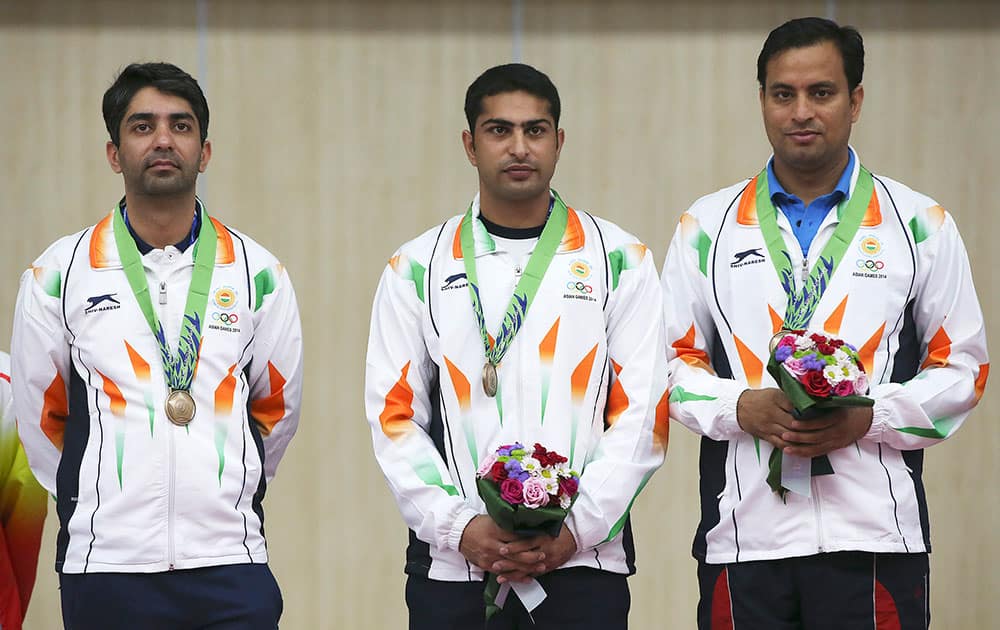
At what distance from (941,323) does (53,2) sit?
4.09m

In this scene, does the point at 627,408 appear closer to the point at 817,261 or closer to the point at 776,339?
the point at 776,339

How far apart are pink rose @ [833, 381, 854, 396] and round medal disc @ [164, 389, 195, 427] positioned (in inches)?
60.8

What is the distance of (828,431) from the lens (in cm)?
324

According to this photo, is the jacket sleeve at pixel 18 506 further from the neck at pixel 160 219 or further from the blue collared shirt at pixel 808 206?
the blue collared shirt at pixel 808 206

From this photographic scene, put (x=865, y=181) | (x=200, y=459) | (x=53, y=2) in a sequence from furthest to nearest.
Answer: (x=53, y=2) < (x=865, y=181) < (x=200, y=459)

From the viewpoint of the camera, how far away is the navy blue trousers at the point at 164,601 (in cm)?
322

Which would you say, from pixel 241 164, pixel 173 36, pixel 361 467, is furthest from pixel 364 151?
pixel 361 467

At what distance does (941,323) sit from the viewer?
11.1ft

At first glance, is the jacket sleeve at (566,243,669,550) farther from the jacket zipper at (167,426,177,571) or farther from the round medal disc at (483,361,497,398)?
the jacket zipper at (167,426,177,571)

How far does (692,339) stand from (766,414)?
13.2 inches

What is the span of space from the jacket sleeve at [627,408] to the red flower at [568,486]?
0.14 m

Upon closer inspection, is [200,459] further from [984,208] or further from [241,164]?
[984,208]

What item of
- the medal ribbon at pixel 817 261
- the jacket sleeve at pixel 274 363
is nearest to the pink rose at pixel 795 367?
the medal ribbon at pixel 817 261

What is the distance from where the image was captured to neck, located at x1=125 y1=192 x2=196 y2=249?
137 inches
